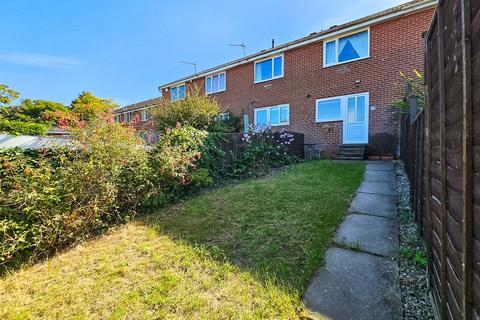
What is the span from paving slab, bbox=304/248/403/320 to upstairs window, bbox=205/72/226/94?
15.0 meters

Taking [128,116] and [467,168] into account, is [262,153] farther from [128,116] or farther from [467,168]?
[128,116]

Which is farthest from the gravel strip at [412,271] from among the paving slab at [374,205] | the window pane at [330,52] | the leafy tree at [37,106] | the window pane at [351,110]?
the leafy tree at [37,106]

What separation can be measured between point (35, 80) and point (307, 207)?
23234 mm

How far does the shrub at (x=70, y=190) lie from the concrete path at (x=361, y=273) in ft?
11.3

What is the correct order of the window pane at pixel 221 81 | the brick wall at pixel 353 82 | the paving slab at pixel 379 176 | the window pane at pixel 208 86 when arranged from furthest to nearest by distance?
the window pane at pixel 208 86 → the window pane at pixel 221 81 → the brick wall at pixel 353 82 → the paving slab at pixel 379 176

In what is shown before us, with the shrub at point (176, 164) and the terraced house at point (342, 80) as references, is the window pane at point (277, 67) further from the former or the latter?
the shrub at point (176, 164)

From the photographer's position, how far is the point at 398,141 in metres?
9.34

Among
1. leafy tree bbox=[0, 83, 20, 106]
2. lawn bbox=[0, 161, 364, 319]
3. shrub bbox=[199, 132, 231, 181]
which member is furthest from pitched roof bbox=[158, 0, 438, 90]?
leafy tree bbox=[0, 83, 20, 106]

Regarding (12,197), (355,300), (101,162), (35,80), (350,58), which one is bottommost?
(355,300)

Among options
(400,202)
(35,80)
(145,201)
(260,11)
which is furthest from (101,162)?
(35,80)

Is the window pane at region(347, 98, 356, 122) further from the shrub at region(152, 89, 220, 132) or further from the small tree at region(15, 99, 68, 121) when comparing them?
the small tree at region(15, 99, 68, 121)

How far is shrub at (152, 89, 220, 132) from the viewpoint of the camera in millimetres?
9523

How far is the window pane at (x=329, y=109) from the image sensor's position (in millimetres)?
11102

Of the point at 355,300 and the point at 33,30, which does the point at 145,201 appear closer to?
the point at 355,300
